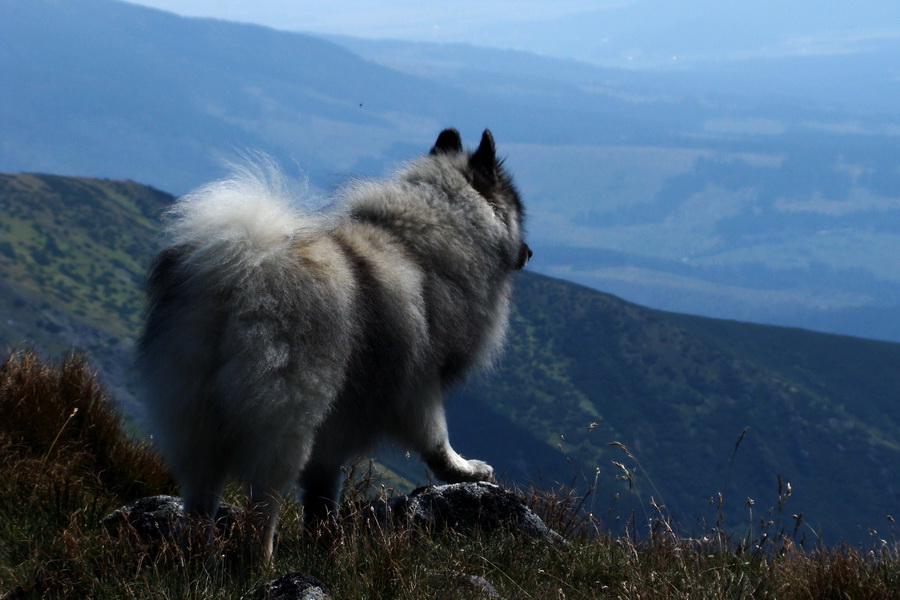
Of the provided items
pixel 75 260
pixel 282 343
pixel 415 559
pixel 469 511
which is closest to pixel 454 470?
pixel 469 511

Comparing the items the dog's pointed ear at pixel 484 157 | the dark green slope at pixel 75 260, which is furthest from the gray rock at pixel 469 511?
the dark green slope at pixel 75 260

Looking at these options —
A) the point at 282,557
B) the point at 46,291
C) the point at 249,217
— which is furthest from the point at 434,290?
the point at 46,291

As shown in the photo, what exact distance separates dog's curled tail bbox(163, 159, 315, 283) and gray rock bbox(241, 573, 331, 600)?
4.90 ft

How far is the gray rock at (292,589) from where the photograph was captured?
143 inches

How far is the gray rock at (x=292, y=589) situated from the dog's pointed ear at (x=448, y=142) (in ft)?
13.3

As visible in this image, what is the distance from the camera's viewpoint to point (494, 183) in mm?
6812

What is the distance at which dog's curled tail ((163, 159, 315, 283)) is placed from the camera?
173 inches

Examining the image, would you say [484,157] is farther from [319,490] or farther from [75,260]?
[75,260]

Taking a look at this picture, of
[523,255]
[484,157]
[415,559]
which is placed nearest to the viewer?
[415,559]

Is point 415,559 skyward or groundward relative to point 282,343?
groundward

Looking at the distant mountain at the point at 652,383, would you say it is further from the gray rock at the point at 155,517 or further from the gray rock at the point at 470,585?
the gray rock at the point at 470,585

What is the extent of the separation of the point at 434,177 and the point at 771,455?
4403 inches

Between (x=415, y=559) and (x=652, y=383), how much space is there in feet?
367

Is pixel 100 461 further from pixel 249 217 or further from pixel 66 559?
pixel 249 217
